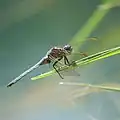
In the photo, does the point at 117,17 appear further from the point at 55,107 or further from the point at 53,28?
the point at 55,107

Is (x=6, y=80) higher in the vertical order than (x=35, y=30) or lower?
lower

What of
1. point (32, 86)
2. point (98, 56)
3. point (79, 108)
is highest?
point (32, 86)

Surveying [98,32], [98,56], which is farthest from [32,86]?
[98,56]

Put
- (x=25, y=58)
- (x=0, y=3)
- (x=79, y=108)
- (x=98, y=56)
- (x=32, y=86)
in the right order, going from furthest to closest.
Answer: (x=0, y=3) < (x=25, y=58) < (x=32, y=86) < (x=79, y=108) < (x=98, y=56)

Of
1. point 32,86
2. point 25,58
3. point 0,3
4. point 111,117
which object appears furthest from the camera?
point 0,3

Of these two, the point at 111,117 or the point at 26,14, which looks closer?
the point at 111,117

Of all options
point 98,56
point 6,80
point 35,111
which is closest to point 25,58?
point 6,80
